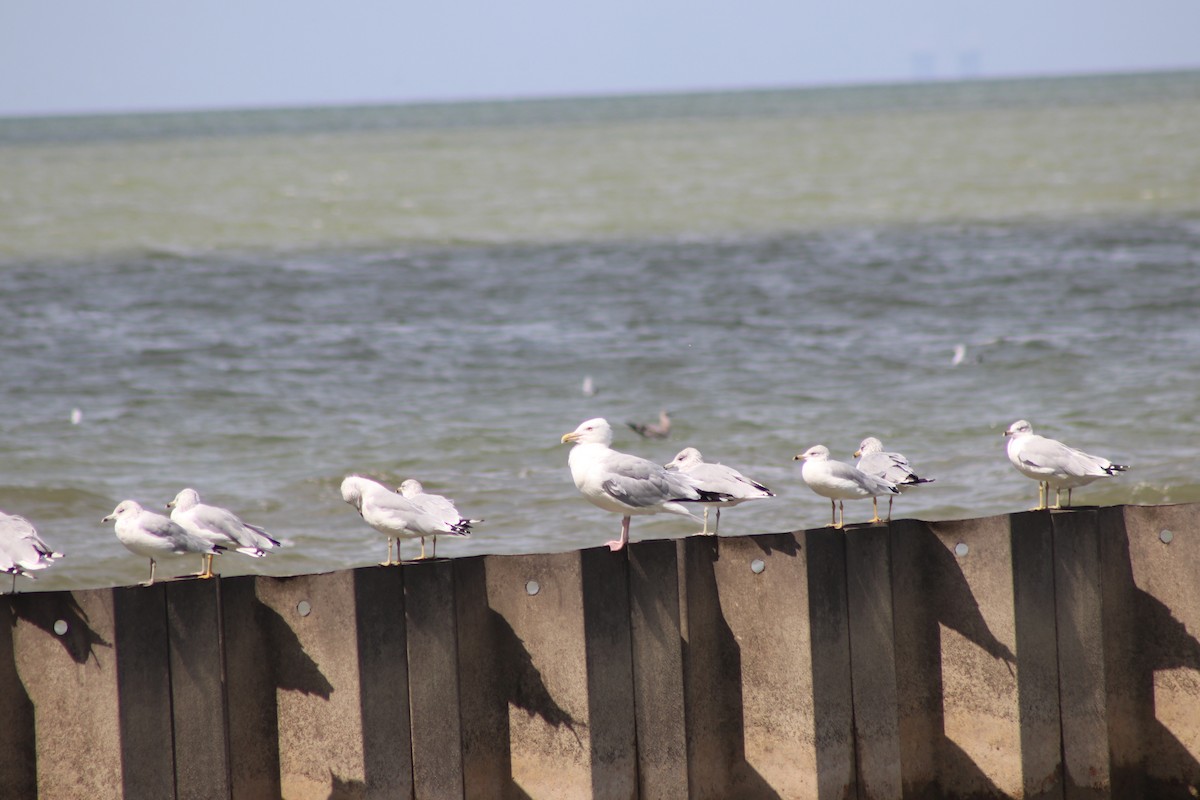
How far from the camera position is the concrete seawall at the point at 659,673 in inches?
210

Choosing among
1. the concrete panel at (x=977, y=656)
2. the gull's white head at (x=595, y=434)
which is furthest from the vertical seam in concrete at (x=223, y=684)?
the concrete panel at (x=977, y=656)

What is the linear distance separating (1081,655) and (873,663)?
88cm

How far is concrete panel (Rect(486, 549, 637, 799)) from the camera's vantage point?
5555mm

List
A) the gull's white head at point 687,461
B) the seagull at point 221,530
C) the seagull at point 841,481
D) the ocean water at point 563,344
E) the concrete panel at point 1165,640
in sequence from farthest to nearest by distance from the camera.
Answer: the ocean water at point 563,344 < the gull's white head at point 687,461 < the seagull at point 841,481 < the concrete panel at point 1165,640 < the seagull at point 221,530

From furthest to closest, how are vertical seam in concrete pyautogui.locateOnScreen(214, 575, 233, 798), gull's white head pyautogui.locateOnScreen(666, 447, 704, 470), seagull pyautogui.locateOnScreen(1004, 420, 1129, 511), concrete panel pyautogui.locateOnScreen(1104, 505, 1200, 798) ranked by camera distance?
gull's white head pyautogui.locateOnScreen(666, 447, 704, 470) < seagull pyautogui.locateOnScreen(1004, 420, 1129, 511) < concrete panel pyautogui.locateOnScreen(1104, 505, 1200, 798) < vertical seam in concrete pyautogui.locateOnScreen(214, 575, 233, 798)

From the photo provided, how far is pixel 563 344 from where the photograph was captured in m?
19.1

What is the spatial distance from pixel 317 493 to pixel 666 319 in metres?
9.86

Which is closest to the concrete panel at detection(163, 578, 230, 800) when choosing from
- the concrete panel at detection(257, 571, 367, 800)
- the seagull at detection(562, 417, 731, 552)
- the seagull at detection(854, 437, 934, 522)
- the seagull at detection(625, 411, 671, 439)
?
the concrete panel at detection(257, 571, 367, 800)

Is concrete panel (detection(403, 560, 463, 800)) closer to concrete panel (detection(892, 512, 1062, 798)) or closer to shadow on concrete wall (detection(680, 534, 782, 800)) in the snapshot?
shadow on concrete wall (detection(680, 534, 782, 800))

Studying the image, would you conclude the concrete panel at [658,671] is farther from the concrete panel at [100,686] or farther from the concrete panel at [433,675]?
the concrete panel at [100,686]

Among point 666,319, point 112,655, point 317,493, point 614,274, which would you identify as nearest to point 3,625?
point 112,655

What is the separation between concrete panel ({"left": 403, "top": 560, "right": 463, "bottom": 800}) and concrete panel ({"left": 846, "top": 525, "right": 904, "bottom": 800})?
1590mm

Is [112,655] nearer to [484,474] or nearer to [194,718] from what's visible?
[194,718]

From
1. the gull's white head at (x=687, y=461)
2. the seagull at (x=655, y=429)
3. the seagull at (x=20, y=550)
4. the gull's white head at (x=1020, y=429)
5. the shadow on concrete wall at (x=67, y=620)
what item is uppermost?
the seagull at (x=655, y=429)
